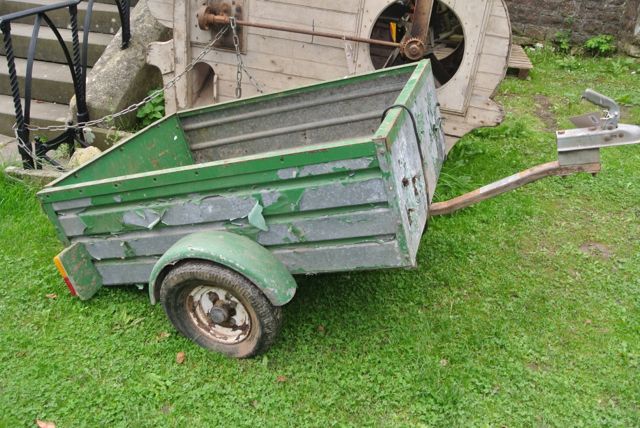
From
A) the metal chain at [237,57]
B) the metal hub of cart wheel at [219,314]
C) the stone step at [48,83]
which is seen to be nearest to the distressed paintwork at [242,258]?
the metal hub of cart wheel at [219,314]

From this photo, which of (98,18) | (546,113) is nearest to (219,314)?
(98,18)

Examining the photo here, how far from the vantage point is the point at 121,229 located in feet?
10.8

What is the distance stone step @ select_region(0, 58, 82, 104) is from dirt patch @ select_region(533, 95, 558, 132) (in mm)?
5337

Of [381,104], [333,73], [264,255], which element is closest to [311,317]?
[264,255]

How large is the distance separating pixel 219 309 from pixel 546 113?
5220 millimetres

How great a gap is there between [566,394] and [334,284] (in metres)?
1.57

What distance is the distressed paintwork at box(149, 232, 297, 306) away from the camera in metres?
2.94

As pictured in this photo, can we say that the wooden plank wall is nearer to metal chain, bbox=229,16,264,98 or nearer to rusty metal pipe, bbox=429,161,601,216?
metal chain, bbox=229,16,264,98

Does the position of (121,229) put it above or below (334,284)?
above

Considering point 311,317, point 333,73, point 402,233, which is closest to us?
Answer: point 402,233

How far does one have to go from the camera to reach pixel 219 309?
3299 millimetres

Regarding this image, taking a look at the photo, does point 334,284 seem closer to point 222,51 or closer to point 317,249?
point 317,249

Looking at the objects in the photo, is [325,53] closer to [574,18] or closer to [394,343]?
[394,343]

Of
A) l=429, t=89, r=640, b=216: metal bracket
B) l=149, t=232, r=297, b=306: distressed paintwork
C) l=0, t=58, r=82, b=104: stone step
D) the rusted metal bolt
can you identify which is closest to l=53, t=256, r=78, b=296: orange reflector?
l=149, t=232, r=297, b=306: distressed paintwork
